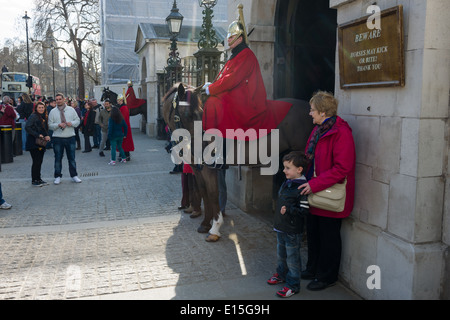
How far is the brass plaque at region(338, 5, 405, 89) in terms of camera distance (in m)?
3.36

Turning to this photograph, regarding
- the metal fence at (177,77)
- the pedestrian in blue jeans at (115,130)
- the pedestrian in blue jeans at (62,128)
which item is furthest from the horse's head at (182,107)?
the pedestrian in blue jeans at (115,130)

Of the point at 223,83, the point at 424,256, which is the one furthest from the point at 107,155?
→ the point at 424,256

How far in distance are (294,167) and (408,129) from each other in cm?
103

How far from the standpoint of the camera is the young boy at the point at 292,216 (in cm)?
376

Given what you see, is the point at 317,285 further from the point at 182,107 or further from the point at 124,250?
the point at 182,107

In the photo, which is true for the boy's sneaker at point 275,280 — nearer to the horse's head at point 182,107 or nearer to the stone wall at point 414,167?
the stone wall at point 414,167

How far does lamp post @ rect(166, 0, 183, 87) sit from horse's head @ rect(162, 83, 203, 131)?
8.57 meters

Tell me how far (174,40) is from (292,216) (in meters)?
11.2

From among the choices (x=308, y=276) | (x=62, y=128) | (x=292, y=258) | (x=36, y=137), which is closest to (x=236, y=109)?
(x=292, y=258)

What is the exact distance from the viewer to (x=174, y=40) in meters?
13.8

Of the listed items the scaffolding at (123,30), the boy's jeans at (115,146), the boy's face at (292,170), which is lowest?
the boy's jeans at (115,146)

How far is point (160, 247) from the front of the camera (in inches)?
206

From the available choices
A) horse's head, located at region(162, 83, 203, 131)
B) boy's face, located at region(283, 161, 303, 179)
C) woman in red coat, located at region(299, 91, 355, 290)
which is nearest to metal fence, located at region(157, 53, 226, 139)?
horse's head, located at region(162, 83, 203, 131)

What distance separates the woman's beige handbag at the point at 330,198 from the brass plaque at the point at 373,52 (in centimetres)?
100
